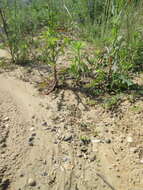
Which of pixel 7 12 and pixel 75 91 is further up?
pixel 7 12

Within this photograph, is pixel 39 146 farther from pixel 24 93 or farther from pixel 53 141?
pixel 24 93

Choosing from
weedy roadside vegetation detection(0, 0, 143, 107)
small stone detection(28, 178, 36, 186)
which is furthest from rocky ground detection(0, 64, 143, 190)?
weedy roadside vegetation detection(0, 0, 143, 107)

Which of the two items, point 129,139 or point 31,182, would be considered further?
point 129,139

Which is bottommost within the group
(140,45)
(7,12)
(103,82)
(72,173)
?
(72,173)

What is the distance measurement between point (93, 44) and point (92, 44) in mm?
59

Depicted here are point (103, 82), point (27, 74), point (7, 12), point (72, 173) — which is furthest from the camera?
point (7, 12)

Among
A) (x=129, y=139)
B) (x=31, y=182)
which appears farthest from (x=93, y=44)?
(x=31, y=182)

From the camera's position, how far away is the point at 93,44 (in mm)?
3297

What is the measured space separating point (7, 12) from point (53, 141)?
241 cm

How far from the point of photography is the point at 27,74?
292 centimetres

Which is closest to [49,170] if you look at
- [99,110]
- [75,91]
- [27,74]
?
[99,110]

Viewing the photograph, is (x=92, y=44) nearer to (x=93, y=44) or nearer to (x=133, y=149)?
(x=93, y=44)

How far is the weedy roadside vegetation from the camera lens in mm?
2252

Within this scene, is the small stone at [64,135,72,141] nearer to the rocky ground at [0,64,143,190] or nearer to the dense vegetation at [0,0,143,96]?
the rocky ground at [0,64,143,190]
